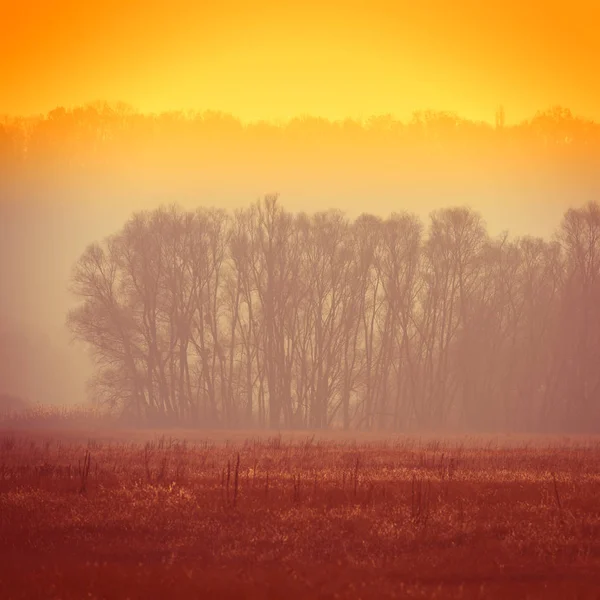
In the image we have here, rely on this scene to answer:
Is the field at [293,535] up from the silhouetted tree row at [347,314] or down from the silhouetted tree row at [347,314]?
down

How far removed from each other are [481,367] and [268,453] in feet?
125

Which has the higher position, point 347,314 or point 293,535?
point 347,314

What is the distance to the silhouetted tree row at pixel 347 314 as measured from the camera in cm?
7331

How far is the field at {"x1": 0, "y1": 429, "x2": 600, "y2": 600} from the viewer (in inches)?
704

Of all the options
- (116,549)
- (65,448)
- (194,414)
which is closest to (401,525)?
(116,549)

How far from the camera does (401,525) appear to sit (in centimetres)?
2230

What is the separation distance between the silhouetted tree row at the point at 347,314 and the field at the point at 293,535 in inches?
1635

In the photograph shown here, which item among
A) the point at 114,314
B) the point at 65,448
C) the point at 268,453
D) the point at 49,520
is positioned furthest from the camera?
the point at 114,314

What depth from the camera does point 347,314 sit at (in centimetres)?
7494

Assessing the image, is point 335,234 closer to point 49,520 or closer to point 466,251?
point 466,251

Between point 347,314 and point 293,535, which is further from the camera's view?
point 347,314

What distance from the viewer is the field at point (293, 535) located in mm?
17891

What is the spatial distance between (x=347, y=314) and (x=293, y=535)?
54.0 m

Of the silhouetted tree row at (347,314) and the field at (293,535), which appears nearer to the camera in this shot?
the field at (293,535)
